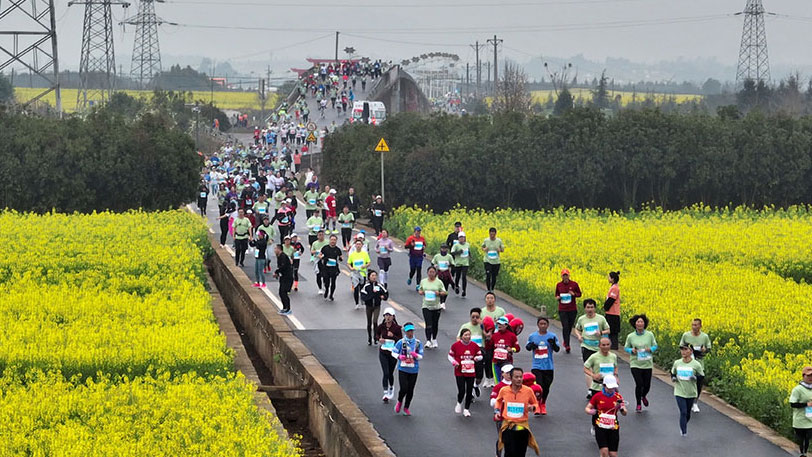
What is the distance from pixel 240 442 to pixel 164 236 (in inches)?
869

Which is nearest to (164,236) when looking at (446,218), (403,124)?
(446,218)

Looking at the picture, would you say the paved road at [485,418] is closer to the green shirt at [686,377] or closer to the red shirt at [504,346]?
the green shirt at [686,377]

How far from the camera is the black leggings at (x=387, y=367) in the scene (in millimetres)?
20172

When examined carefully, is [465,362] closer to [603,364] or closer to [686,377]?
[603,364]

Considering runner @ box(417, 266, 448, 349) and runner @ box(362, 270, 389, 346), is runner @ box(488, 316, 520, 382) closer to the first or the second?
runner @ box(417, 266, 448, 349)

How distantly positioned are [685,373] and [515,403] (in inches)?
138

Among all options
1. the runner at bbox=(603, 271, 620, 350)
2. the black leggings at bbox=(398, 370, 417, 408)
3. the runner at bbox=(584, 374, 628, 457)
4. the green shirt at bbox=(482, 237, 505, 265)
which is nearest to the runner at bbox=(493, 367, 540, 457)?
the runner at bbox=(584, 374, 628, 457)

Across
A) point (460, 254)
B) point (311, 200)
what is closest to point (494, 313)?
point (460, 254)

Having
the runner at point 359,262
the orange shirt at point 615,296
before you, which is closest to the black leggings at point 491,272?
the runner at point 359,262

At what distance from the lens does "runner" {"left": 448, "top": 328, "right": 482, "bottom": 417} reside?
19156 mm

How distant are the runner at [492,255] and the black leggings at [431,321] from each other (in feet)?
19.9

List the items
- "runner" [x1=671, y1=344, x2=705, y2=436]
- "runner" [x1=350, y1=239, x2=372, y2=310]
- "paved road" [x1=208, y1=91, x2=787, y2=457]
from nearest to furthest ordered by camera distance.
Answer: "paved road" [x1=208, y1=91, x2=787, y2=457], "runner" [x1=671, y1=344, x2=705, y2=436], "runner" [x1=350, y1=239, x2=372, y2=310]

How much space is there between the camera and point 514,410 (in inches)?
640

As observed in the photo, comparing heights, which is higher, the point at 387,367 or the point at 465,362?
the point at 465,362
